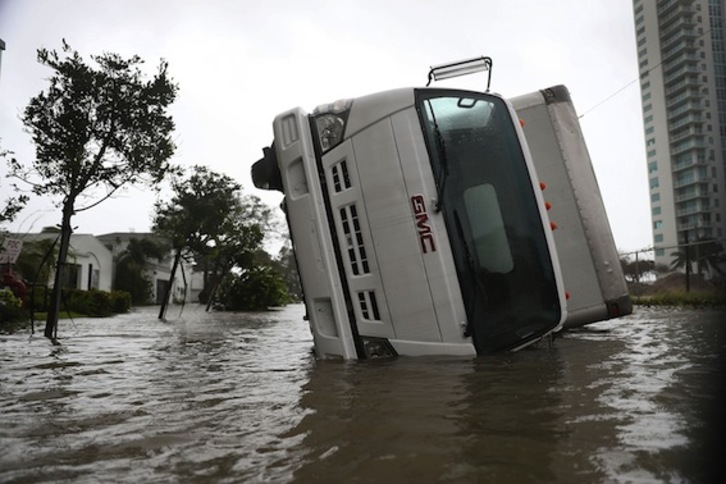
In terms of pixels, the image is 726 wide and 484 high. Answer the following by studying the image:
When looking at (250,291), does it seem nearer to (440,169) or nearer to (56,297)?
(56,297)

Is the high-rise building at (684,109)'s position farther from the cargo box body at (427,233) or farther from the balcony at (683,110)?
the cargo box body at (427,233)

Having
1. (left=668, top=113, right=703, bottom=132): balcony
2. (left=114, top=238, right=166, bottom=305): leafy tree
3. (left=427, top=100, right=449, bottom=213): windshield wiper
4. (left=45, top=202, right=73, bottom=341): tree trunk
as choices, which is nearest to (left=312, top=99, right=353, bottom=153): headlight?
(left=427, top=100, right=449, bottom=213): windshield wiper

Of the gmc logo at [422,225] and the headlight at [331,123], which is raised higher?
the headlight at [331,123]

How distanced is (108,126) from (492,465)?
10051mm

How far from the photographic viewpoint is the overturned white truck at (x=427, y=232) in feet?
12.5

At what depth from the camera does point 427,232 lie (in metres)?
3.86

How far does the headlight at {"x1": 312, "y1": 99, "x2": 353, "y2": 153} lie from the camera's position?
4.23 metres

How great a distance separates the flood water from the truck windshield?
38cm

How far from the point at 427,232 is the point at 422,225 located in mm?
68

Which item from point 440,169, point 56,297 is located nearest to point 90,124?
point 56,297

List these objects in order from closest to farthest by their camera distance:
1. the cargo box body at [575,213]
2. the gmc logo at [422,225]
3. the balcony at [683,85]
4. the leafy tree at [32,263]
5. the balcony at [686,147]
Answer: the balcony at [686,147] < the balcony at [683,85] < the gmc logo at [422,225] < the cargo box body at [575,213] < the leafy tree at [32,263]

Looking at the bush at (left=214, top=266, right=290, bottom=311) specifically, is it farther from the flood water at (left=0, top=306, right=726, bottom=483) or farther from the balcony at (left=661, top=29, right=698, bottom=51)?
the balcony at (left=661, top=29, right=698, bottom=51)

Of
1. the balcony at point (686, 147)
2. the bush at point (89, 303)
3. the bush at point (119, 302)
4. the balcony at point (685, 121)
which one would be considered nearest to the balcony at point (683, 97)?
the balcony at point (685, 121)

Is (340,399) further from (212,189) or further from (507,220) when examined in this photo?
(212,189)
